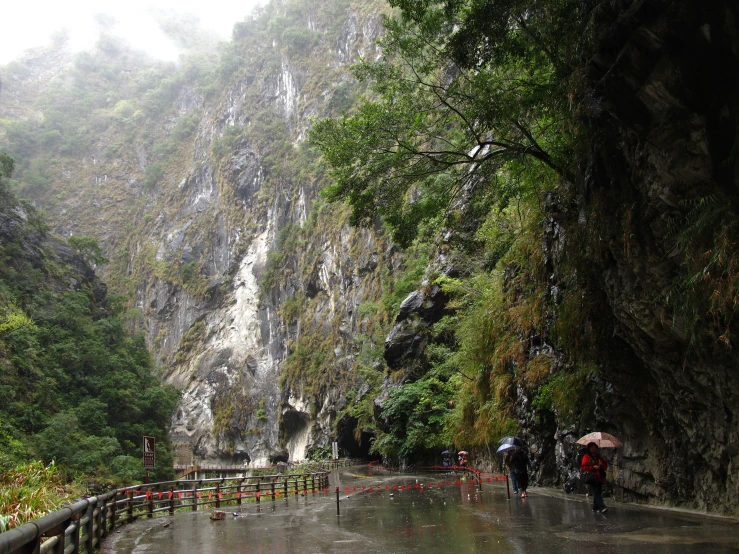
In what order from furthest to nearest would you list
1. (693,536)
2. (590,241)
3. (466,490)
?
(466,490), (590,241), (693,536)

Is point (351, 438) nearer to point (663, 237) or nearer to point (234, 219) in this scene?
point (234, 219)

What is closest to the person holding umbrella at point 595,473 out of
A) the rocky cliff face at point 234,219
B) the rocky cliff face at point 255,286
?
the rocky cliff face at point 234,219

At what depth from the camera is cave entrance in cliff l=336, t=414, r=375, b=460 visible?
145 ft

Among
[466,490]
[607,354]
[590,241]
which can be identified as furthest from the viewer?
[466,490]

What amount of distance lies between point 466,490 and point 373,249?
32.0 metres

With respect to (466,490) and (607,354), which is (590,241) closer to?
(607,354)

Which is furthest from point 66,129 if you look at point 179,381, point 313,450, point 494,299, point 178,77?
point 494,299

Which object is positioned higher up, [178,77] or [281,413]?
[178,77]

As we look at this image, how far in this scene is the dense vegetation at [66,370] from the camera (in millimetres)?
30797

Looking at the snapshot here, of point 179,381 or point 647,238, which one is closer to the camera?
point 647,238

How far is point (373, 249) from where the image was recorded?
47750 mm

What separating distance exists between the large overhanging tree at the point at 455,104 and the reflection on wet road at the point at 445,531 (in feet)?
20.1

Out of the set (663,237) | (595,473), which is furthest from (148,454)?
(663,237)

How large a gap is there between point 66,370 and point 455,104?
37.3m
